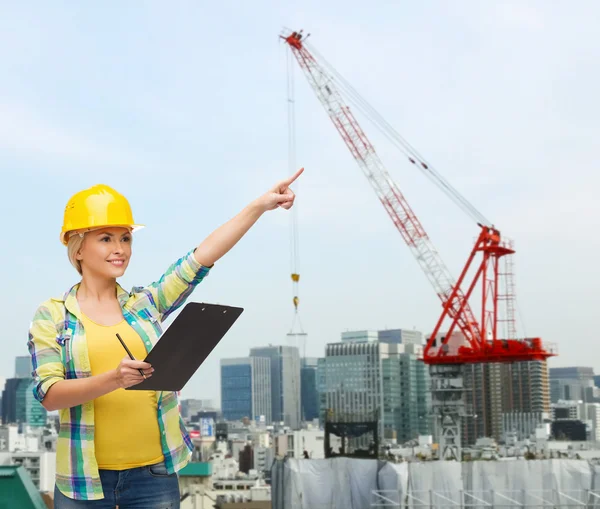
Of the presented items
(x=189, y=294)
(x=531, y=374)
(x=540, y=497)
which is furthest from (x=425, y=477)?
(x=531, y=374)

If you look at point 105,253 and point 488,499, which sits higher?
point 105,253

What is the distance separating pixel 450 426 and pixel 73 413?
4904 centimetres

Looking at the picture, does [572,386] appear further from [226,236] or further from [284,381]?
[226,236]

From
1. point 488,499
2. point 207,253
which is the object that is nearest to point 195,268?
point 207,253

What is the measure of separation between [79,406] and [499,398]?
115089mm

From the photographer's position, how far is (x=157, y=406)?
251 centimetres

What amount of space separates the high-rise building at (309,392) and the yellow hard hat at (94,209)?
131m

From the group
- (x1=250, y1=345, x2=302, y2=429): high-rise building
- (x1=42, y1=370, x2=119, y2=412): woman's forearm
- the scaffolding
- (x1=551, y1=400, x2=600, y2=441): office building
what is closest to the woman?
(x1=42, y1=370, x2=119, y2=412): woman's forearm

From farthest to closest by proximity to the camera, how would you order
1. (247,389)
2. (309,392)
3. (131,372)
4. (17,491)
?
(247,389) < (309,392) < (17,491) < (131,372)

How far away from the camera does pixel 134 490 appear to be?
247 cm

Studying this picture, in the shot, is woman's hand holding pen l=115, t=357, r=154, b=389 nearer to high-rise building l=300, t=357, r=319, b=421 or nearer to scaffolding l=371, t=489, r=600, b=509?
scaffolding l=371, t=489, r=600, b=509

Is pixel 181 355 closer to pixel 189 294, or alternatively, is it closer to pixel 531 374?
pixel 189 294

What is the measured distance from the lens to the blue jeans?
8.06ft

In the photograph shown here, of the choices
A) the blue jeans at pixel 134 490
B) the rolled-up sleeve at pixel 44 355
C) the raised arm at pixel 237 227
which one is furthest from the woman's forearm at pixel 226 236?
the blue jeans at pixel 134 490
